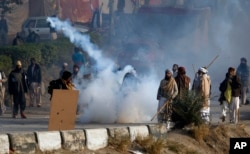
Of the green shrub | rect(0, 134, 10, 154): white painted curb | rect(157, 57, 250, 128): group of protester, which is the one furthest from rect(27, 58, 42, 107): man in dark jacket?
rect(0, 134, 10, 154): white painted curb

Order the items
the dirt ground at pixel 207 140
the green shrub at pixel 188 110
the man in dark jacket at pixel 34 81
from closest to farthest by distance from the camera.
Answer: the dirt ground at pixel 207 140 → the green shrub at pixel 188 110 → the man in dark jacket at pixel 34 81

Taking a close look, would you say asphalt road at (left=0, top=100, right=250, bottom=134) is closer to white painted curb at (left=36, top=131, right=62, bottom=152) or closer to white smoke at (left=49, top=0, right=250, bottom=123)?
white smoke at (left=49, top=0, right=250, bottom=123)

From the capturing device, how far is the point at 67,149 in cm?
1520

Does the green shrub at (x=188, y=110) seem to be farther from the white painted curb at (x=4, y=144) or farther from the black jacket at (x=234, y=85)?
the white painted curb at (x=4, y=144)

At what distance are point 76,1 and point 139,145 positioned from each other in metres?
34.2

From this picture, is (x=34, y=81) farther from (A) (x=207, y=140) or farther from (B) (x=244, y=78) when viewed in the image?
(A) (x=207, y=140)

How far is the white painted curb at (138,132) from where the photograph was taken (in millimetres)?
16867

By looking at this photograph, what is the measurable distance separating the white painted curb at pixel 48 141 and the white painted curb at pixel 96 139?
0.83m

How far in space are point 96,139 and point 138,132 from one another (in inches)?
55.9

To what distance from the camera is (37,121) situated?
22609mm

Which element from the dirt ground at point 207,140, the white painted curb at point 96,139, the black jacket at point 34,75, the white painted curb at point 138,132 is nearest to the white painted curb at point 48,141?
the white painted curb at point 96,139

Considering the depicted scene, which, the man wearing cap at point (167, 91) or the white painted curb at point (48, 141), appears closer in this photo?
the white painted curb at point (48, 141)

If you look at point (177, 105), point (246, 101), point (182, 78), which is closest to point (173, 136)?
point (177, 105)

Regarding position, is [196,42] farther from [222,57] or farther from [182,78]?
[182,78]
